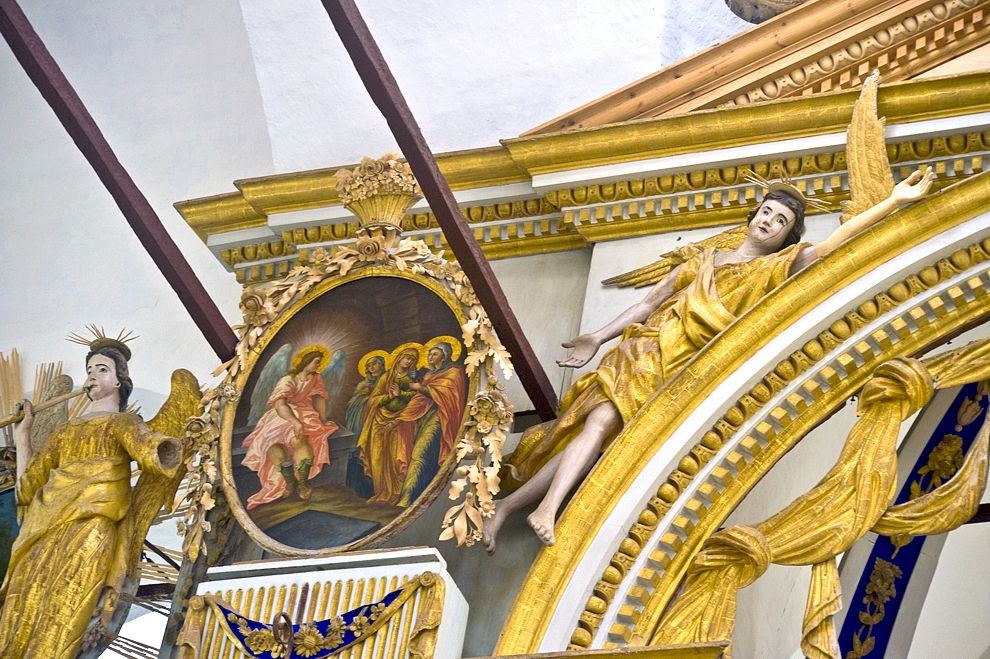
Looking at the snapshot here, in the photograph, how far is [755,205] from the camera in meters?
6.50

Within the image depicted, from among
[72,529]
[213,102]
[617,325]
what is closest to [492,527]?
[617,325]

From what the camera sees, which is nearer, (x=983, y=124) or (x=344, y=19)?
(x=344, y=19)

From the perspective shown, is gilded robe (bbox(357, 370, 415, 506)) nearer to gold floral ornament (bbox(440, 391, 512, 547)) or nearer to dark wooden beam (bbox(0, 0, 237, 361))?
gold floral ornament (bbox(440, 391, 512, 547))

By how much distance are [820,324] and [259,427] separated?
178 cm

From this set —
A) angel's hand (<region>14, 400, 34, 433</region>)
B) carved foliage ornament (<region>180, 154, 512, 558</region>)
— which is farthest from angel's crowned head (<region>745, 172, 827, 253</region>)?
angel's hand (<region>14, 400, 34, 433</region>)

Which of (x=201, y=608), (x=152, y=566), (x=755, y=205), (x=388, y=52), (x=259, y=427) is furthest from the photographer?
(x=388, y=52)

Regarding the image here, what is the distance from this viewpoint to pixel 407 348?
19.9 ft

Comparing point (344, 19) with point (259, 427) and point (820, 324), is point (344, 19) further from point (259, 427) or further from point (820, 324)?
point (820, 324)

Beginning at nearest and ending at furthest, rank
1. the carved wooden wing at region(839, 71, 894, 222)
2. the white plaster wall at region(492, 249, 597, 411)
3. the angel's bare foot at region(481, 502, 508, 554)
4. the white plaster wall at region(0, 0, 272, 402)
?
the angel's bare foot at region(481, 502, 508, 554), the carved wooden wing at region(839, 71, 894, 222), the white plaster wall at region(492, 249, 597, 411), the white plaster wall at region(0, 0, 272, 402)

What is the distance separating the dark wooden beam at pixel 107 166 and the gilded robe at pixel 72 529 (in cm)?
41

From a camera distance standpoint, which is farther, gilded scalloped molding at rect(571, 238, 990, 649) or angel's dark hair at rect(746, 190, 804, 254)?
angel's dark hair at rect(746, 190, 804, 254)

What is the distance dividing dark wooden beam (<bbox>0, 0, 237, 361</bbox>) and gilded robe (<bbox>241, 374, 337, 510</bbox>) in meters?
0.32

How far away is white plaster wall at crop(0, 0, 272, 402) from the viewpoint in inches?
338

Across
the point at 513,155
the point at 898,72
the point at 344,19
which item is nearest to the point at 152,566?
the point at 513,155
